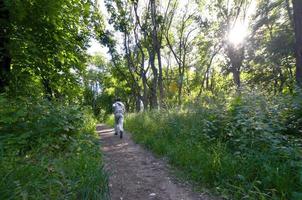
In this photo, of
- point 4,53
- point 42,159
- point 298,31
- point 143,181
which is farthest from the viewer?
point 4,53

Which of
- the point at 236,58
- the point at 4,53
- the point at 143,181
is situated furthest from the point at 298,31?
the point at 236,58

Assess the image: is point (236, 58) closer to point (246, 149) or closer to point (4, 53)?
point (246, 149)

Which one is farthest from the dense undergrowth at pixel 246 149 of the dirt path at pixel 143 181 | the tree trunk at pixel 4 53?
the tree trunk at pixel 4 53

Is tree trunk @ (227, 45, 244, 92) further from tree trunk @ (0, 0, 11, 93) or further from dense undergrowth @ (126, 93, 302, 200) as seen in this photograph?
tree trunk @ (0, 0, 11, 93)

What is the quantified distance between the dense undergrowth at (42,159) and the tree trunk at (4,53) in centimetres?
220

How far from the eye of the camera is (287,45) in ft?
Result: 59.6

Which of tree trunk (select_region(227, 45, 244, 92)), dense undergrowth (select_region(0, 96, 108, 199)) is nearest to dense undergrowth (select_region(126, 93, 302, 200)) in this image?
dense undergrowth (select_region(0, 96, 108, 199))

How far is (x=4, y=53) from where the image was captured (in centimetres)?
726

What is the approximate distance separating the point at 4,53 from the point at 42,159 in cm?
511

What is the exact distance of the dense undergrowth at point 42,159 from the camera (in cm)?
294

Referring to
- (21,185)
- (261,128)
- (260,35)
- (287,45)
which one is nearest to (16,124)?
(21,185)

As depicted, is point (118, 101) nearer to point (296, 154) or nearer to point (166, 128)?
point (166, 128)

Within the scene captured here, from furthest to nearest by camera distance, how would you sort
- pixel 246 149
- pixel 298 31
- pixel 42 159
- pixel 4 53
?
1. pixel 4 53
2. pixel 298 31
3. pixel 246 149
4. pixel 42 159

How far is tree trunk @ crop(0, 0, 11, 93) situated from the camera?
286 inches
